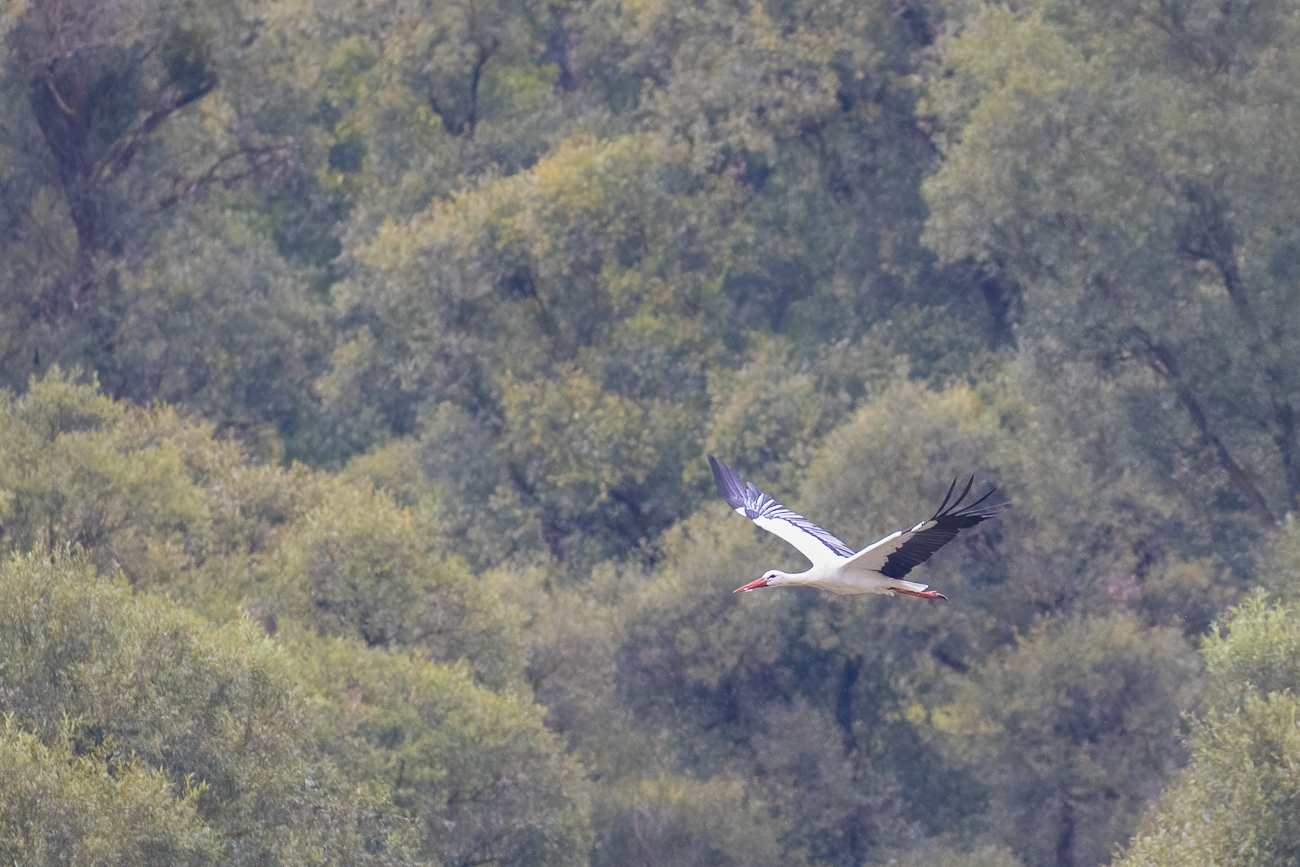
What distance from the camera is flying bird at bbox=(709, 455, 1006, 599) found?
58.1 feet

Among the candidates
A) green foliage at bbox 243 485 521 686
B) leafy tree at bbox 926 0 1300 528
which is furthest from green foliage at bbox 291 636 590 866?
leafy tree at bbox 926 0 1300 528

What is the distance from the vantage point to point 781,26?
52.2m

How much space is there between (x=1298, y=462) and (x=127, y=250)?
102 feet

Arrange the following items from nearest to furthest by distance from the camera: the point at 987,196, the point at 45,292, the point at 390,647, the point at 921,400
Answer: the point at 390,647
the point at 987,196
the point at 921,400
the point at 45,292

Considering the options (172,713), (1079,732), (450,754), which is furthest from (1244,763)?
(172,713)

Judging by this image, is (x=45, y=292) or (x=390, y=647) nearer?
(x=390, y=647)

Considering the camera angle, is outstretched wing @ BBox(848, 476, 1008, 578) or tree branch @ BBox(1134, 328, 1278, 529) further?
tree branch @ BBox(1134, 328, 1278, 529)

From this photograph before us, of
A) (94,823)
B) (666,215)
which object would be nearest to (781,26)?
(666,215)

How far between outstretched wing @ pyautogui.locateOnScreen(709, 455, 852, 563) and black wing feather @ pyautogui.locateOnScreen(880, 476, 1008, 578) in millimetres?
2705

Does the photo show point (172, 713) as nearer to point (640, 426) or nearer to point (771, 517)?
point (771, 517)

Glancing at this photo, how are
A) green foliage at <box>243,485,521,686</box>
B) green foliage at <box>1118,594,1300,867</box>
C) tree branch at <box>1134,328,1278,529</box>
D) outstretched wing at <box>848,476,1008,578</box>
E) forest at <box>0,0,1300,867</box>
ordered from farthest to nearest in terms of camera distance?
tree branch at <box>1134,328,1278,529</box> < green foliage at <box>243,485,521,686</box> < forest at <box>0,0,1300,867</box> < green foliage at <box>1118,594,1300,867</box> < outstretched wing at <box>848,476,1008,578</box>

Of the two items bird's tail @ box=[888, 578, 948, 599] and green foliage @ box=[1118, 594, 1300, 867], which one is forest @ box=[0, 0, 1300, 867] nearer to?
green foliage @ box=[1118, 594, 1300, 867]

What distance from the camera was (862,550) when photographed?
2195cm

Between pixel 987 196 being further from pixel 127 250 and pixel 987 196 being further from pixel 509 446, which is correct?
pixel 127 250
